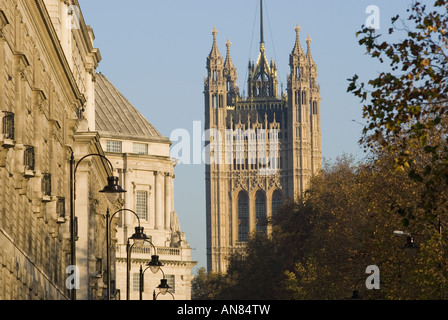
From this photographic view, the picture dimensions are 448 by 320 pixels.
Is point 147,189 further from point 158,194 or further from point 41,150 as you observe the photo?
point 41,150

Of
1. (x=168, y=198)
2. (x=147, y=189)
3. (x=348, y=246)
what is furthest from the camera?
(x=168, y=198)

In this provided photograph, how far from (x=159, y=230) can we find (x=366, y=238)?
77.6m

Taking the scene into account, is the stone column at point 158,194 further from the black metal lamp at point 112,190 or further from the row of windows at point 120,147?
the black metal lamp at point 112,190

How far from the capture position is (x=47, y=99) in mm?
49594

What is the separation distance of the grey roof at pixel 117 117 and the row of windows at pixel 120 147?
2.62 feet

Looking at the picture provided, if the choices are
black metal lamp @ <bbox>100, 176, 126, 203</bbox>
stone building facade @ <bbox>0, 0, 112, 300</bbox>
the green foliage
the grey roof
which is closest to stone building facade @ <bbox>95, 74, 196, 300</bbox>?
the grey roof

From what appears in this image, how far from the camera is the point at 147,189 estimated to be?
440ft

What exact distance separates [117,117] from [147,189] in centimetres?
757

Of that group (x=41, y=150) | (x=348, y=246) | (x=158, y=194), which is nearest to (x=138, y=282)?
(x=158, y=194)

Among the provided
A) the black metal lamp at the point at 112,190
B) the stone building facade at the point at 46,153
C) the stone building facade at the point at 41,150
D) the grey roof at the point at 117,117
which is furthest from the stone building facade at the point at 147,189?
the black metal lamp at the point at 112,190

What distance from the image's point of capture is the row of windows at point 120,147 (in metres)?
131

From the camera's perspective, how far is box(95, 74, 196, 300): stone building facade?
129625 mm
